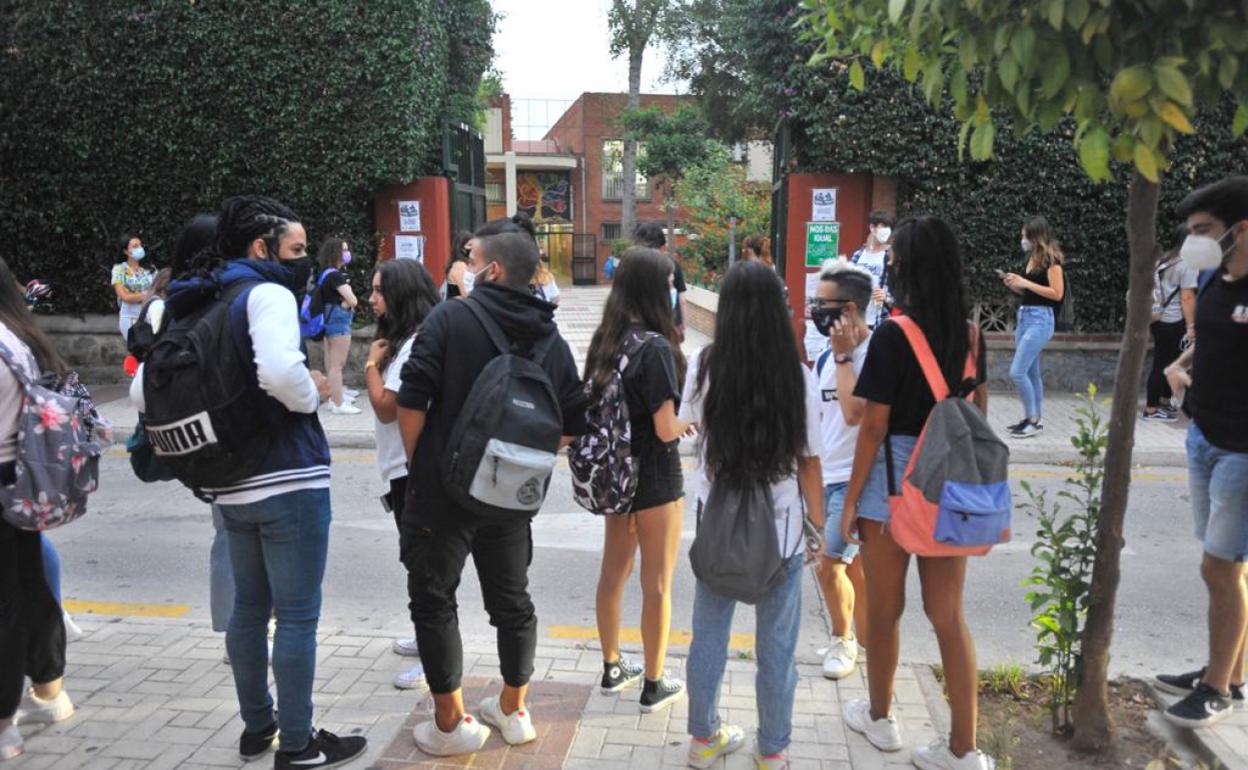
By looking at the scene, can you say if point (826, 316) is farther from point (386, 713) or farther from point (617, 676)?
point (386, 713)

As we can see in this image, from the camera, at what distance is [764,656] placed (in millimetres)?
3236

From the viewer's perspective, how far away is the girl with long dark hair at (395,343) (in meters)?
3.87

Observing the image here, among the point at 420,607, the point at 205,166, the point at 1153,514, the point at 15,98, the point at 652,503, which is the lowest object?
the point at 1153,514

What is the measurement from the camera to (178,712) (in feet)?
12.4

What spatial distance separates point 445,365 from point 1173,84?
85.6 inches

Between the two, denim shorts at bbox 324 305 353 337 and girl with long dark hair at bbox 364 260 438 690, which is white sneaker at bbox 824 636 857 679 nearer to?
girl with long dark hair at bbox 364 260 438 690

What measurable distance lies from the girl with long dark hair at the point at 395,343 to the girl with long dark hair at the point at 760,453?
1262mm

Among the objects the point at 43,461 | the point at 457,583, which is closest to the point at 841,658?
the point at 457,583

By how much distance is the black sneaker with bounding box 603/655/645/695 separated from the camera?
155 inches

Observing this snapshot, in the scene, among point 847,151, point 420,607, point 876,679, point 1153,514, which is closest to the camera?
point 420,607

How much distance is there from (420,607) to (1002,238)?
9.72 meters

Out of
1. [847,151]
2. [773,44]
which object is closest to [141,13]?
[773,44]

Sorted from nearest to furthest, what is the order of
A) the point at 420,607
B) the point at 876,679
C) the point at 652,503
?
the point at 420,607 < the point at 876,679 < the point at 652,503

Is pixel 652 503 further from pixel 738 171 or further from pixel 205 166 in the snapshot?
pixel 738 171
